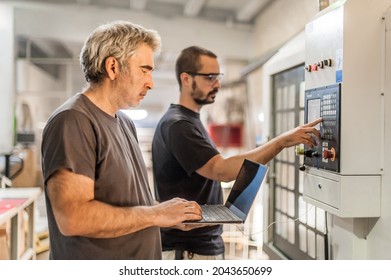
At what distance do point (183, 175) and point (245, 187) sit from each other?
304 millimetres

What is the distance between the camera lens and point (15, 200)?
79.6 inches

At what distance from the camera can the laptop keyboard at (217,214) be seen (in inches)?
40.4

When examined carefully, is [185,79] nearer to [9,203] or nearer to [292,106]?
[292,106]

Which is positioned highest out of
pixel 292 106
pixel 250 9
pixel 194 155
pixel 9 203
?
pixel 250 9

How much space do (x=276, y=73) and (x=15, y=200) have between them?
1589 millimetres

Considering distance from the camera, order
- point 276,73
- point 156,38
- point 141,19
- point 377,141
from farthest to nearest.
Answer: point 141,19 < point 276,73 < point 377,141 < point 156,38

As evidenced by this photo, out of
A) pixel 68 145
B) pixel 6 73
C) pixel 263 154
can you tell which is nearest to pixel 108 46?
pixel 68 145

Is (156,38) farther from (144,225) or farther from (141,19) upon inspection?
(141,19)

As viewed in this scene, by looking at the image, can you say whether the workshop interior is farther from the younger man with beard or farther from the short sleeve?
the short sleeve

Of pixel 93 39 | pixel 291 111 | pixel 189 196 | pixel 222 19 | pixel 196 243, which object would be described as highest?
pixel 222 19

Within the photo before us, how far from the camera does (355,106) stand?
109 centimetres

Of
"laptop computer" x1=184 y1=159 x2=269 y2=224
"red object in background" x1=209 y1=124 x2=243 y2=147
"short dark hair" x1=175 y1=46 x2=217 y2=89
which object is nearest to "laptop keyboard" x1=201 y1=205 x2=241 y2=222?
"laptop computer" x1=184 y1=159 x2=269 y2=224

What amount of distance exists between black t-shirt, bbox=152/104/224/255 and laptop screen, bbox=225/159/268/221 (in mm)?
167

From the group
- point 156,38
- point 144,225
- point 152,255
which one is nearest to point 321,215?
point 152,255
